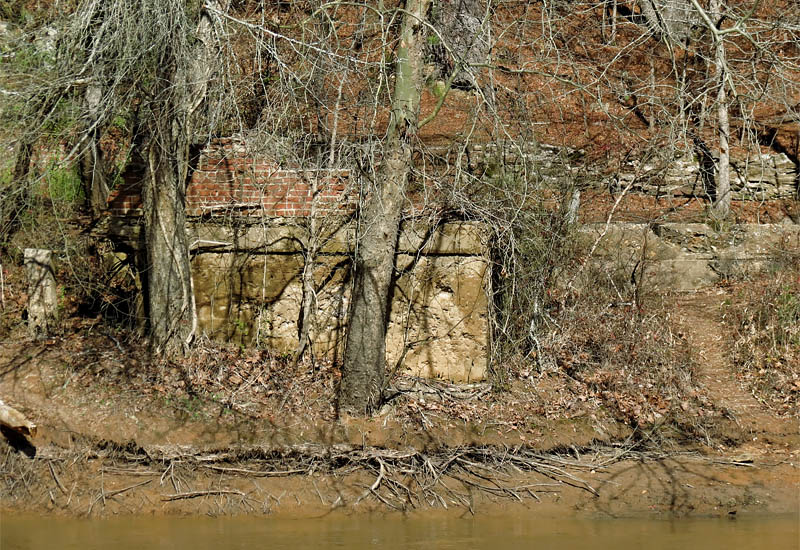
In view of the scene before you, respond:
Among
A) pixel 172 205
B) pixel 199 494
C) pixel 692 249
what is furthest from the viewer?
pixel 692 249

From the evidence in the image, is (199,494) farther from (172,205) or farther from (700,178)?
(700,178)

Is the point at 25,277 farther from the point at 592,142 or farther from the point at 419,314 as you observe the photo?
the point at 592,142

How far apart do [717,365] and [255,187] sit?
630 cm

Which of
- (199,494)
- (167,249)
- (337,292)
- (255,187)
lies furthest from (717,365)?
(167,249)

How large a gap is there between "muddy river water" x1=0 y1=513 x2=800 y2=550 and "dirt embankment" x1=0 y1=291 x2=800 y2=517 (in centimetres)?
20

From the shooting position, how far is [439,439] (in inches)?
324

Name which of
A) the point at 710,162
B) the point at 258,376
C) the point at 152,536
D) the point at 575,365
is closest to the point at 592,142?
Result: the point at 710,162

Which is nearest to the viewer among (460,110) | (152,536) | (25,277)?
(152,536)

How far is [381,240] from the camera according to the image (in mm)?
8320

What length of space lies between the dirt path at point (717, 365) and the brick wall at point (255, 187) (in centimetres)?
501

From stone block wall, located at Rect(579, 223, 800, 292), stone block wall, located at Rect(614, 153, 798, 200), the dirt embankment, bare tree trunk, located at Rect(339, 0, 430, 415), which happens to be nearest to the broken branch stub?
the dirt embankment

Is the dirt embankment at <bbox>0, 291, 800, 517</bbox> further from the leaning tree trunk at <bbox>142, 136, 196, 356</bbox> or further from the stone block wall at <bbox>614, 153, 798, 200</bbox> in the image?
the stone block wall at <bbox>614, 153, 798, 200</bbox>

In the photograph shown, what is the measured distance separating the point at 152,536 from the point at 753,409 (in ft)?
22.5

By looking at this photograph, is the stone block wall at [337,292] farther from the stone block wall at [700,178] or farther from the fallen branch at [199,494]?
the stone block wall at [700,178]
